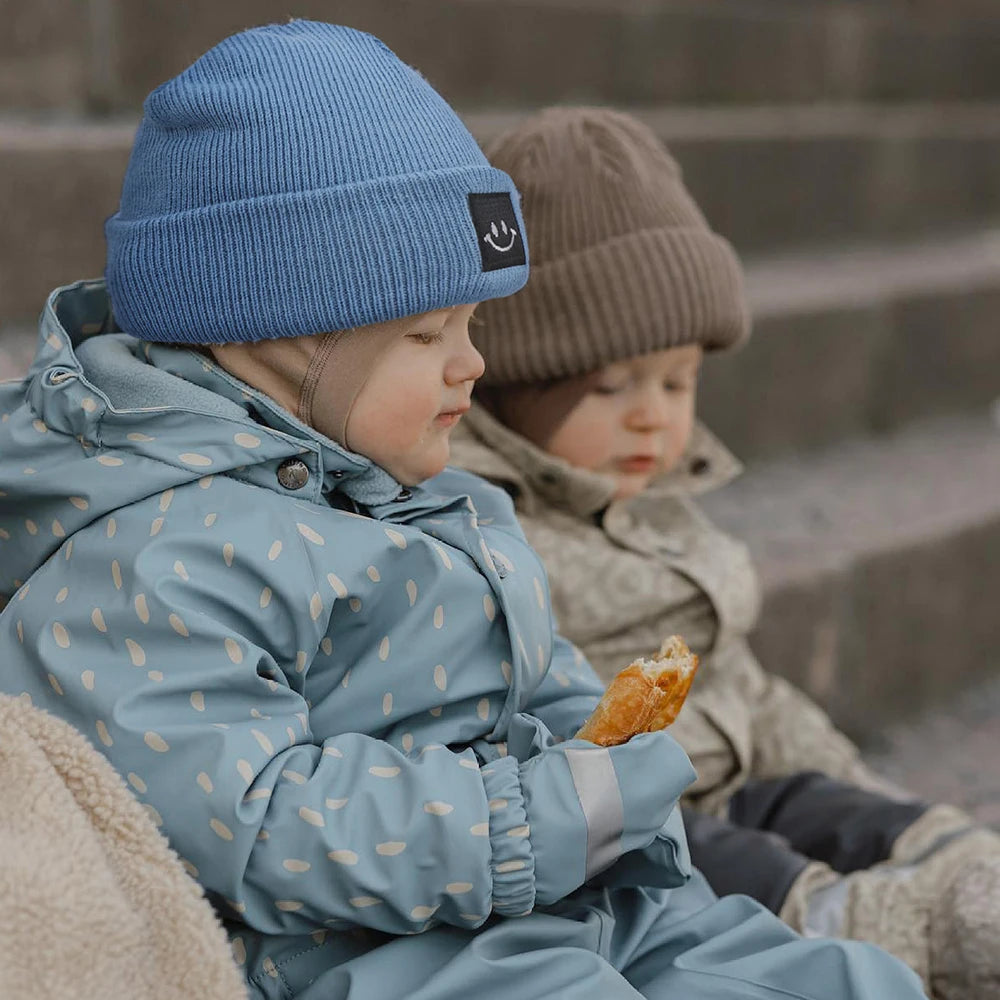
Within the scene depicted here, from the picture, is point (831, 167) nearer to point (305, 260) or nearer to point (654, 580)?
point (654, 580)

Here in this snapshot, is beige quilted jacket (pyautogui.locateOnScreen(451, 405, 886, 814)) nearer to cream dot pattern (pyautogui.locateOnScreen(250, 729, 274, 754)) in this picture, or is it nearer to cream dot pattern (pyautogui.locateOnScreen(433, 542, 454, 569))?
cream dot pattern (pyautogui.locateOnScreen(433, 542, 454, 569))

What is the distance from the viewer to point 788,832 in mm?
1879

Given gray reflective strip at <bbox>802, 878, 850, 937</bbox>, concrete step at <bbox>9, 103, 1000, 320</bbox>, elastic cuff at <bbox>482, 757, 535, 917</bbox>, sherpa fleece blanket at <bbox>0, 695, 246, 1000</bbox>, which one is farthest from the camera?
concrete step at <bbox>9, 103, 1000, 320</bbox>

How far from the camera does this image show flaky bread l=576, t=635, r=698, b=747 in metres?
1.19

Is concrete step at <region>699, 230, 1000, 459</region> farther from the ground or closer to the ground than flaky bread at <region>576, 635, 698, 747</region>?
closer to the ground

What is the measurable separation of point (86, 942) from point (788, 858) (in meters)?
0.92

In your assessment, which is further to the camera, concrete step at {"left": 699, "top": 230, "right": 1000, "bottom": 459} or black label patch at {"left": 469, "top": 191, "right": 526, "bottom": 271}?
concrete step at {"left": 699, "top": 230, "right": 1000, "bottom": 459}

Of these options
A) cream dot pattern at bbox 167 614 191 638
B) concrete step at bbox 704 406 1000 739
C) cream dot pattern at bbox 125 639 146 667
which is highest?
cream dot pattern at bbox 167 614 191 638

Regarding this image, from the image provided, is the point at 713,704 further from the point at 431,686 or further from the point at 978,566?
the point at 978,566

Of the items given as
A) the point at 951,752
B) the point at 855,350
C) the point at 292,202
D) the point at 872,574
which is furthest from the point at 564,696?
the point at 855,350

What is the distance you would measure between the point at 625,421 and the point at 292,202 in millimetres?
684

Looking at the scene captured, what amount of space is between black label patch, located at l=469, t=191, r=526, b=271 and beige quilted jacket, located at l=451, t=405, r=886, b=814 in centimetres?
47

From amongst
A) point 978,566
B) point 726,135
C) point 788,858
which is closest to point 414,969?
point 788,858

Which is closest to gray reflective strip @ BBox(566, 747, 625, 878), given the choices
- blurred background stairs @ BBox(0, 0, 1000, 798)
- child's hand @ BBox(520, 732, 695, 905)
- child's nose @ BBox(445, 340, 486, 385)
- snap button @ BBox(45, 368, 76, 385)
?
child's hand @ BBox(520, 732, 695, 905)
